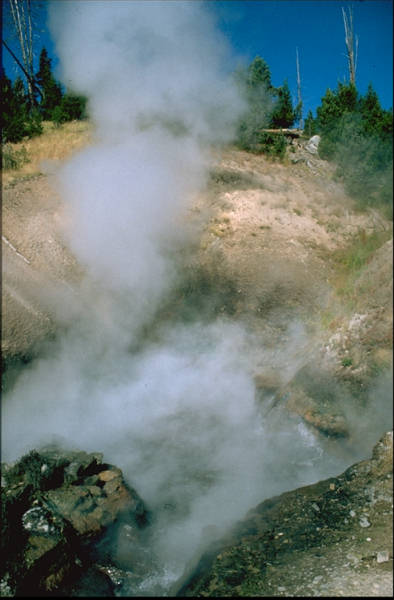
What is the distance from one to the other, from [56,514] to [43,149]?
6500 mm

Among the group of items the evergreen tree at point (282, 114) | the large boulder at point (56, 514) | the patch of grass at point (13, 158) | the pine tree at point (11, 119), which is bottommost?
the large boulder at point (56, 514)

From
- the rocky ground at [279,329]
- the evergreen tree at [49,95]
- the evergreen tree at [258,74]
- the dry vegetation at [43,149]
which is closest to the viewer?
the rocky ground at [279,329]

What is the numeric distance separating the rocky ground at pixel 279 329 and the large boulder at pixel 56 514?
0.06 ft

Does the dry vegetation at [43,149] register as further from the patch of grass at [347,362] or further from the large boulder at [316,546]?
the large boulder at [316,546]

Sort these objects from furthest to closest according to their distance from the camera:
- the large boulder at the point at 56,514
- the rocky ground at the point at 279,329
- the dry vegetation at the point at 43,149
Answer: the dry vegetation at the point at 43,149 → the large boulder at the point at 56,514 → the rocky ground at the point at 279,329

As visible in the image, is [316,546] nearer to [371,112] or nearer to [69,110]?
[371,112]

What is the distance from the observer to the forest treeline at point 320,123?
4.37 meters

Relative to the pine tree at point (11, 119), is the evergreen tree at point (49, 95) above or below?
above

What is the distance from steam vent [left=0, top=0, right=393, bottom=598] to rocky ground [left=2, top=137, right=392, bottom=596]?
0.9 inches

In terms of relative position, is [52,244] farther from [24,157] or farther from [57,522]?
[57,522]

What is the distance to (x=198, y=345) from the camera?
5715mm

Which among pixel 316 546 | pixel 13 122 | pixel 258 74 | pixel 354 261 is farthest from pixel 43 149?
pixel 316 546

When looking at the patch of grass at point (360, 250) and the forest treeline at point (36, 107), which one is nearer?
the patch of grass at point (360, 250)

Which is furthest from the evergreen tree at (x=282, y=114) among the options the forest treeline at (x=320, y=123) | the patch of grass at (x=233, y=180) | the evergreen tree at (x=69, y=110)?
the evergreen tree at (x=69, y=110)
